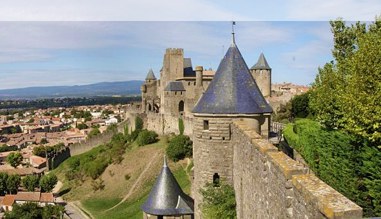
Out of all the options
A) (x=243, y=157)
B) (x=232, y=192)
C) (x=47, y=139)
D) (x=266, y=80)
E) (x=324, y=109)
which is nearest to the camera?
(x=243, y=157)

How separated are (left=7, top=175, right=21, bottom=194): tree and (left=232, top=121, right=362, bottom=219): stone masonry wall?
58903 millimetres

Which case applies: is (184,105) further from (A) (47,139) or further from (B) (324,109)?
(A) (47,139)

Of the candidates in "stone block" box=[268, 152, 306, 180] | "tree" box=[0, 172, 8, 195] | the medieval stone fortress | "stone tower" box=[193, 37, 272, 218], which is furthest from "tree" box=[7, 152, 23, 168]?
"stone block" box=[268, 152, 306, 180]

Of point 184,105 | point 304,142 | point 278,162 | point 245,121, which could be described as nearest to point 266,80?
point 184,105

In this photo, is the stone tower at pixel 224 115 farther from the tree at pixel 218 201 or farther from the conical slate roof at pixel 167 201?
the conical slate roof at pixel 167 201

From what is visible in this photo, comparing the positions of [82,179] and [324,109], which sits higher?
[324,109]

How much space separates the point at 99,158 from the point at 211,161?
37504 mm

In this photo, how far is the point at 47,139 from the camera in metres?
120

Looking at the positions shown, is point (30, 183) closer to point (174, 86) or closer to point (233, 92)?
point (174, 86)

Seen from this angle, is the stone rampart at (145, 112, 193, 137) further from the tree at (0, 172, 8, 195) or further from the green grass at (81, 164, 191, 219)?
the tree at (0, 172, 8, 195)

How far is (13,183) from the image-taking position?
2463 inches

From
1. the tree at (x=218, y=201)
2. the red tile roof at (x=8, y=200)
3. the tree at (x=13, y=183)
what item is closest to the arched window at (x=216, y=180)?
the tree at (x=218, y=201)

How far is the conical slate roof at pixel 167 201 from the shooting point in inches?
629

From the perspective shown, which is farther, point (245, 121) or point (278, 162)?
point (245, 121)
